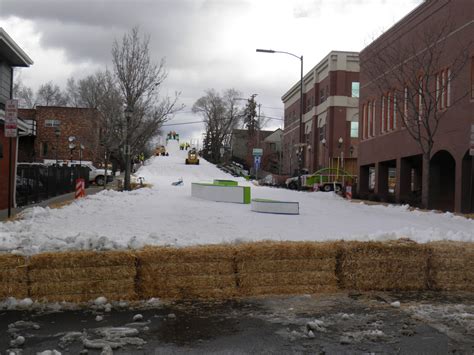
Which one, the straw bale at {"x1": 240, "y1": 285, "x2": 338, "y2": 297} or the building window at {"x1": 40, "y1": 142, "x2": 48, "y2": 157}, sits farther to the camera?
the building window at {"x1": 40, "y1": 142, "x2": 48, "y2": 157}

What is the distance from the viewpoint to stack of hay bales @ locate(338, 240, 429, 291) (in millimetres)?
8062

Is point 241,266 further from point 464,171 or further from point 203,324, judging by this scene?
point 464,171

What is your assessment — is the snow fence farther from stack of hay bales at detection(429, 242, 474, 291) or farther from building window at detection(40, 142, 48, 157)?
building window at detection(40, 142, 48, 157)

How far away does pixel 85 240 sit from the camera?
7527mm

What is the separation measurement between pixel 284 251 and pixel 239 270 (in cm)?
72

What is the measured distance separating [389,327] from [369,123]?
3361 centimetres

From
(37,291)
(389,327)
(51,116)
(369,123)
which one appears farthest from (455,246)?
(51,116)

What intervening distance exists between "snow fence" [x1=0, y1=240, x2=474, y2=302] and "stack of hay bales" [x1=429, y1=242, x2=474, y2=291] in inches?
0.6

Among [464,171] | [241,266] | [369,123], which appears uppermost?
[369,123]

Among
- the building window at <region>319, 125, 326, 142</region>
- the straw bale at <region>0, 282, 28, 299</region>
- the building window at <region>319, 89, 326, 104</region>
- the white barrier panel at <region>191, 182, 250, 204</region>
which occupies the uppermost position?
the building window at <region>319, 89, 326, 104</region>

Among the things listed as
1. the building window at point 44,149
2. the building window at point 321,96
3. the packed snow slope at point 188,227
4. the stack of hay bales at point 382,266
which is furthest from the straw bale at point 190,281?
the building window at point 321,96

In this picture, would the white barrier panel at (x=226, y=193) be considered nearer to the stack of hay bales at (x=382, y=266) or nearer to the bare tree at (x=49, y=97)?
the stack of hay bales at (x=382, y=266)

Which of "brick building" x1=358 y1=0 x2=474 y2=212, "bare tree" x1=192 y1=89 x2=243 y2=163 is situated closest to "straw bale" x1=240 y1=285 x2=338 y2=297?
"brick building" x1=358 y1=0 x2=474 y2=212

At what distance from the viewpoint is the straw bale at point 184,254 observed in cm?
735
